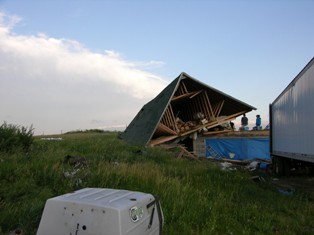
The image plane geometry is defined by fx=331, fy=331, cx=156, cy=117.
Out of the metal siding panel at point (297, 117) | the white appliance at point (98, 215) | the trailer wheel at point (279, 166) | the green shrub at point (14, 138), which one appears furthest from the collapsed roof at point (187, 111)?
the white appliance at point (98, 215)

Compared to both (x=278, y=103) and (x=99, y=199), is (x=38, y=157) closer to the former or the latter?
(x=99, y=199)

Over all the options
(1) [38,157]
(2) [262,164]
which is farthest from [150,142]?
(1) [38,157]

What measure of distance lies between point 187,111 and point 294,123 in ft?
58.6

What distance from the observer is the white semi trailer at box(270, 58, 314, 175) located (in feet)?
33.9

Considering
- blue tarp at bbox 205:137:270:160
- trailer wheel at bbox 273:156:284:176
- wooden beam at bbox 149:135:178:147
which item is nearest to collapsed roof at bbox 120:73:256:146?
wooden beam at bbox 149:135:178:147

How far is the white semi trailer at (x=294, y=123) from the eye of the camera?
33.9 feet

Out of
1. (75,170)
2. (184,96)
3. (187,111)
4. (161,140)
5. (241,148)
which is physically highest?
(184,96)

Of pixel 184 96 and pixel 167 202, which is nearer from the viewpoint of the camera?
pixel 167 202

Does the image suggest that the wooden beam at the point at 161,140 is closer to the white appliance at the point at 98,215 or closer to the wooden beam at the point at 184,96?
the wooden beam at the point at 184,96

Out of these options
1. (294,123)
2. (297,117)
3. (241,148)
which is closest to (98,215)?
(297,117)

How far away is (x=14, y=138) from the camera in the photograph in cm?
1046

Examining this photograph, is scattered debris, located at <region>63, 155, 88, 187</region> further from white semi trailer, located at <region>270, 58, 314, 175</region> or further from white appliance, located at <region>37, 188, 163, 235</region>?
white semi trailer, located at <region>270, 58, 314, 175</region>

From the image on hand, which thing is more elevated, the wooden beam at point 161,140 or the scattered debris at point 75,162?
the wooden beam at point 161,140

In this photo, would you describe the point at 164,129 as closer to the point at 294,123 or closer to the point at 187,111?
the point at 187,111
